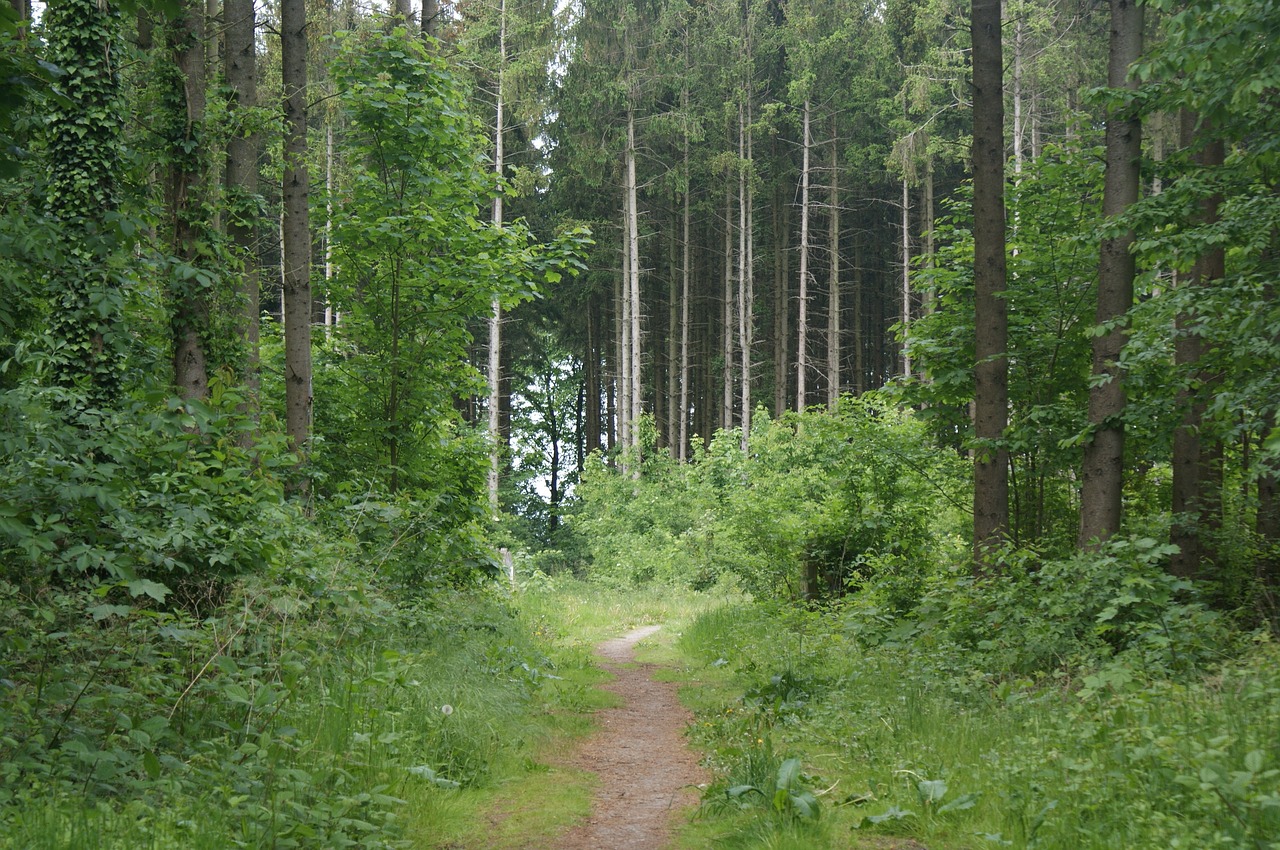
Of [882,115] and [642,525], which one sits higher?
[882,115]

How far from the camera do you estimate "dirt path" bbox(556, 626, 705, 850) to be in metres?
5.09

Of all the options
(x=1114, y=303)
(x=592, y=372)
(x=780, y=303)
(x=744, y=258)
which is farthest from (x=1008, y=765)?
(x=592, y=372)

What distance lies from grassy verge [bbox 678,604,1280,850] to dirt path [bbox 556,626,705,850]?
0.27 metres

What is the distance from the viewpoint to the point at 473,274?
10.9 metres

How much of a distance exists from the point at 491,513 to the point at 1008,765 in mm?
8014

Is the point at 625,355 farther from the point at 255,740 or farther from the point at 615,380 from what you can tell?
the point at 255,740

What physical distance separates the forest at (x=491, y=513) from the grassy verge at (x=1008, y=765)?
31mm

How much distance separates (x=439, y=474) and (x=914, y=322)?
20.9 ft

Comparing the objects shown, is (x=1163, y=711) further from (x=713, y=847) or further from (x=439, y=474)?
(x=439, y=474)

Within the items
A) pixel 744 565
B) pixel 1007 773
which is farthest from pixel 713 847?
pixel 744 565

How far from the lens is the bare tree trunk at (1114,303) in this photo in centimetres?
852

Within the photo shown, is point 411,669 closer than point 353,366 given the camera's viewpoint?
Yes

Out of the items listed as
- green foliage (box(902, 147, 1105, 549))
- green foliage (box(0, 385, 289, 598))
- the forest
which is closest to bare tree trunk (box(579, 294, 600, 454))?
the forest

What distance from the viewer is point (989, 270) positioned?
9719 mm
